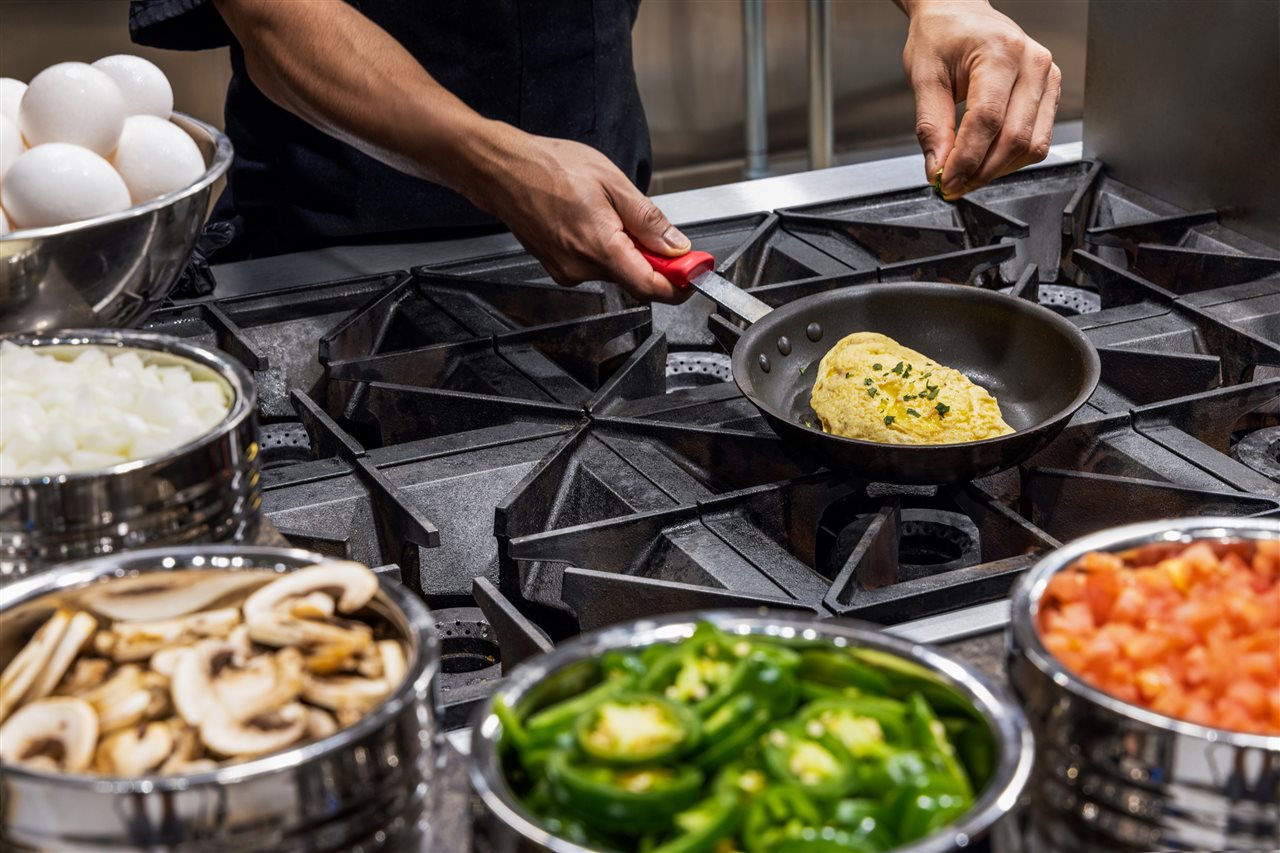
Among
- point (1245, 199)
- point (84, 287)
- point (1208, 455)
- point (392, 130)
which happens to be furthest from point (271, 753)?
point (1245, 199)

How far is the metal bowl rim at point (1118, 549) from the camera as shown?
68cm

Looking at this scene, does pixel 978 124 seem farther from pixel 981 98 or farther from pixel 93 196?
pixel 93 196

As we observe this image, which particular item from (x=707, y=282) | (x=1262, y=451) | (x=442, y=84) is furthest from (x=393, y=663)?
(x=442, y=84)

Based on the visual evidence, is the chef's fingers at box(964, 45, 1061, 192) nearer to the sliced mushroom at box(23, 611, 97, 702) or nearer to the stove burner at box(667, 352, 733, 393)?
the stove burner at box(667, 352, 733, 393)

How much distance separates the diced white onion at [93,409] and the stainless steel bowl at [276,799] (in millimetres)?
324

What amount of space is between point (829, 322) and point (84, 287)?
2.43 ft

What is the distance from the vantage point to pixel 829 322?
1.56 metres

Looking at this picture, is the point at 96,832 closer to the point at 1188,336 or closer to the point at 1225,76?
the point at 1188,336

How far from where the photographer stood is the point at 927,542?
52.6 inches

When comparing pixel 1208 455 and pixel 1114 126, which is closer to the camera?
pixel 1208 455

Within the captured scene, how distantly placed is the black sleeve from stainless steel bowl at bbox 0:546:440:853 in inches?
49.4

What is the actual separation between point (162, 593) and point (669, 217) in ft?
3.81

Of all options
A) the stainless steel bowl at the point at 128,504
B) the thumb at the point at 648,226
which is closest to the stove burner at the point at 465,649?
the stainless steel bowl at the point at 128,504

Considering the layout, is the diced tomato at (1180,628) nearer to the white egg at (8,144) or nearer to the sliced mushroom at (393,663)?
the sliced mushroom at (393,663)
